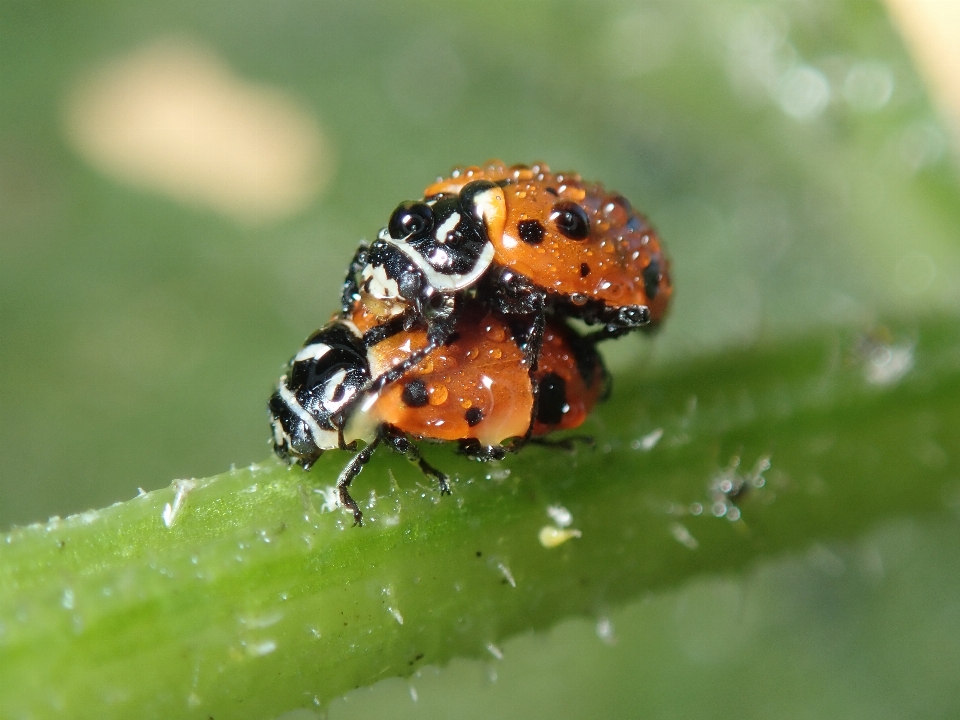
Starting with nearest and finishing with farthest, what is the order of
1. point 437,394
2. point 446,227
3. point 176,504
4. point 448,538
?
point 176,504 < point 448,538 < point 437,394 < point 446,227

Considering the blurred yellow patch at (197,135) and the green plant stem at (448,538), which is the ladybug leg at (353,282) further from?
the blurred yellow patch at (197,135)

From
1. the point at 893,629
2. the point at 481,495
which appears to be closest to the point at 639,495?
the point at 481,495

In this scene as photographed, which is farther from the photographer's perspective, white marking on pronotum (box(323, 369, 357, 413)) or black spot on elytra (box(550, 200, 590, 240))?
black spot on elytra (box(550, 200, 590, 240))

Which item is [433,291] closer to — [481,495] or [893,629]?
[481,495]

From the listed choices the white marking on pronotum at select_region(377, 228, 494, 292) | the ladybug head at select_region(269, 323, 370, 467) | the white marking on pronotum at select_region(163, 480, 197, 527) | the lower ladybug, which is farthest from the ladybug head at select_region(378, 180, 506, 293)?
the white marking on pronotum at select_region(163, 480, 197, 527)

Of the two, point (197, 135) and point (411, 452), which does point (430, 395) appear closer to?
point (411, 452)

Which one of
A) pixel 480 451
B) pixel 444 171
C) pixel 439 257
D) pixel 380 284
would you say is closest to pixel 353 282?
pixel 380 284

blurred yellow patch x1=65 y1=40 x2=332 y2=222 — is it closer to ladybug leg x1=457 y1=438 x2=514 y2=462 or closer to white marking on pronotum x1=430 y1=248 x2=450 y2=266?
white marking on pronotum x1=430 y1=248 x2=450 y2=266
